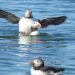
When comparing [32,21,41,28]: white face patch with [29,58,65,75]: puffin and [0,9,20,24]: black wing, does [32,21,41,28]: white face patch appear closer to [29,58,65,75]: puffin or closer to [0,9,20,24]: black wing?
[0,9,20,24]: black wing

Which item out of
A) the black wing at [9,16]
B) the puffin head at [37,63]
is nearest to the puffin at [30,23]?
the black wing at [9,16]

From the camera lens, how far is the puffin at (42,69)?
20.7 meters

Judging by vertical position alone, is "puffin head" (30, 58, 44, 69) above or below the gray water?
above

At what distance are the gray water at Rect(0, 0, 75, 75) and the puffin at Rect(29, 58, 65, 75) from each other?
27 centimetres

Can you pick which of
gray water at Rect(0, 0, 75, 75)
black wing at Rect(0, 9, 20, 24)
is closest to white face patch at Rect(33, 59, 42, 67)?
gray water at Rect(0, 0, 75, 75)

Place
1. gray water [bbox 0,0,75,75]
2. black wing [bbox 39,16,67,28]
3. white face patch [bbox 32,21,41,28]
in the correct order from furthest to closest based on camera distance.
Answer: black wing [bbox 39,16,67,28], white face patch [bbox 32,21,41,28], gray water [bbox 0,0,75,75]

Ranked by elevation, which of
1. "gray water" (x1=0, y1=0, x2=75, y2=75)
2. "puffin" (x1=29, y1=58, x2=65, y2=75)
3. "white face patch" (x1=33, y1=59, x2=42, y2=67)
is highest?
"white face patch" (x1=33, y1=59, x2=42, y2=67)

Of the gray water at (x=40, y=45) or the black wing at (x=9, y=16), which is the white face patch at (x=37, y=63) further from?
the black wing at (x=9, y=16)

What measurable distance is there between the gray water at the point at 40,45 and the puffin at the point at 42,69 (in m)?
0.27

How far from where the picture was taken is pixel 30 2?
122 feet

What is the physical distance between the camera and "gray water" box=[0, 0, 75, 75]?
74.1 feet

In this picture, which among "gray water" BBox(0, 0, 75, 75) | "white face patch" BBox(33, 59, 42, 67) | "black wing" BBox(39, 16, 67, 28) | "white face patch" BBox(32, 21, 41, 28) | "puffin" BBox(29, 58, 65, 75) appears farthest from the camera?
"black wing" BBox(39, 16, 67, 28)

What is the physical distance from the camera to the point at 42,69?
21031mm

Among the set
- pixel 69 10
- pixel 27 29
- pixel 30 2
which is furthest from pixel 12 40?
pixel 30 2
